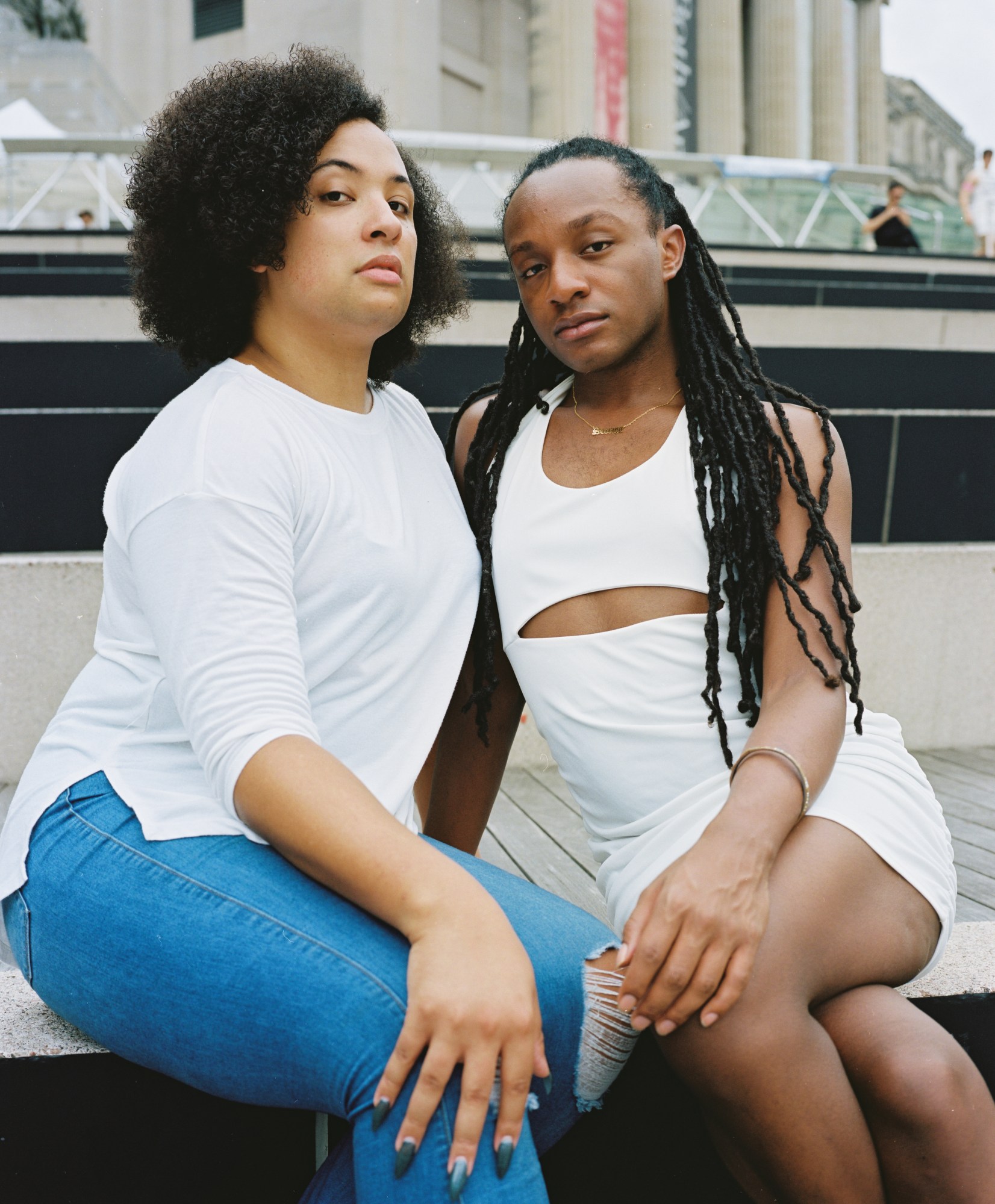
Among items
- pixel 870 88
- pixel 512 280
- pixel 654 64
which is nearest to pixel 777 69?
pixel 870 88

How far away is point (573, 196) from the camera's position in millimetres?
1842

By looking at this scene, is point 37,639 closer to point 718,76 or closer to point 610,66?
point 610,66

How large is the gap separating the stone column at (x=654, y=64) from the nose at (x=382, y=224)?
2016 cm

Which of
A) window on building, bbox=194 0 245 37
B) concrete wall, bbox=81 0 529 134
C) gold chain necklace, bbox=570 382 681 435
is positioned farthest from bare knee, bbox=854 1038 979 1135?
window on building, bbox=194 0 245 37

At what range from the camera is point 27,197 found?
39.4 feet

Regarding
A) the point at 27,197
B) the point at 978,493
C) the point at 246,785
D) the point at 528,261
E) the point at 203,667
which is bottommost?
the point at 246,785

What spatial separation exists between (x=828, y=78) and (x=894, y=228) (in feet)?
65.8

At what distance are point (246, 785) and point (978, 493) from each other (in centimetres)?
368

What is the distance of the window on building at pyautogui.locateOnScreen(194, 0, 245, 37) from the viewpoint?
18.8m

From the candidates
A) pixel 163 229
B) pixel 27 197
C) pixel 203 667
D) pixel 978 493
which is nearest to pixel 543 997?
pixel 203 667

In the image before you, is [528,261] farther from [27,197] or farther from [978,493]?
[27,197]

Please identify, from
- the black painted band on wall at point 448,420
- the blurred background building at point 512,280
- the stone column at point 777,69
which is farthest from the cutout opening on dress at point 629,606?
the stone column at point 777,69

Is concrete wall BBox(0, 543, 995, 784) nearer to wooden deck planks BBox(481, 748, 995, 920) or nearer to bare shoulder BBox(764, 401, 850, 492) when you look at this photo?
wooden deck planks BBox(481, 748, 995, 920)

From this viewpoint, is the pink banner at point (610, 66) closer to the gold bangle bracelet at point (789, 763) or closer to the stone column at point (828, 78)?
the stone column at point (828, 78)
